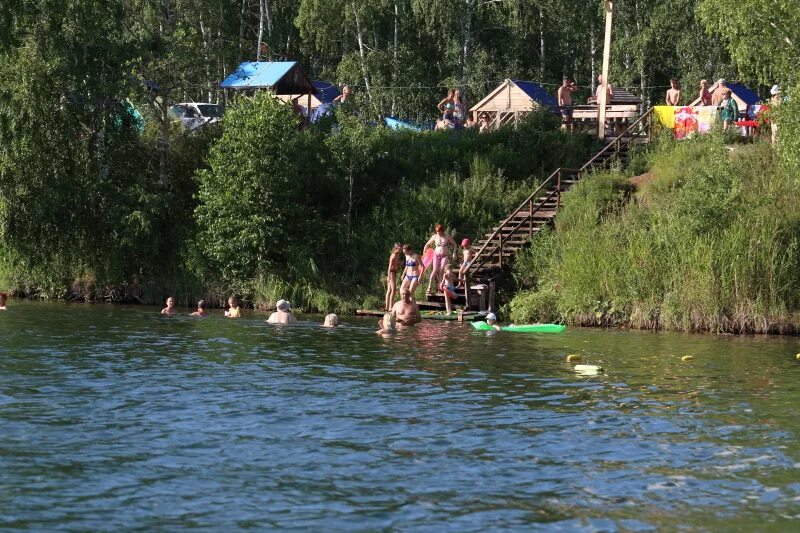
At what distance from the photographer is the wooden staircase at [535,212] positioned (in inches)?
1409

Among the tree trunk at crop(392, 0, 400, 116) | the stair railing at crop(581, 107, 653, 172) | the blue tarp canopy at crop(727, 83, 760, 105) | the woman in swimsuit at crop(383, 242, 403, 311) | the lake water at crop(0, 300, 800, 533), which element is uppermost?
the tree trunk at crop(392, 0, 400, 116)

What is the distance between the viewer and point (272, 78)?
152 feet

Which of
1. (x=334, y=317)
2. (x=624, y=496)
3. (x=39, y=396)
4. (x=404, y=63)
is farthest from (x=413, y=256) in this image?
(x=404, y=63)

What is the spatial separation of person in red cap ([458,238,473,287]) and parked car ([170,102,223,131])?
1268 centimetres

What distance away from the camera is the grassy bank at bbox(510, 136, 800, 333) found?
30609 millimetres

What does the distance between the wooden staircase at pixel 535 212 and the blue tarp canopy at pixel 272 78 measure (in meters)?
11.8

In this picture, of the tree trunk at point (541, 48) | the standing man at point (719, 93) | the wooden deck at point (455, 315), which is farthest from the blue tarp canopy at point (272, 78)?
the tree trunk at point (541, 48)

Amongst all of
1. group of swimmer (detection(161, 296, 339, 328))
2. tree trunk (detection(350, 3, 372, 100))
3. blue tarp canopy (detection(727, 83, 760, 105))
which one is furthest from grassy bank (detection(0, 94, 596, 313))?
tree trunk (detection(350, 3, 372, 100))

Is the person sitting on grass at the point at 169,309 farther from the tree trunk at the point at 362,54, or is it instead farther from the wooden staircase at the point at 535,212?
the tree trunk at the point at 362,54

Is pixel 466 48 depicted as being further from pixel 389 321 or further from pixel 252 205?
pixel 389 321

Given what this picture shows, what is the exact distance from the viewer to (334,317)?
3130 cm

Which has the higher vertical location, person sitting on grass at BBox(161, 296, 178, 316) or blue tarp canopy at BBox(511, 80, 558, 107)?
blue tarp canopy at BBox(511, 80, 558, 107)

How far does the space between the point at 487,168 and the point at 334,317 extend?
38.7 feet

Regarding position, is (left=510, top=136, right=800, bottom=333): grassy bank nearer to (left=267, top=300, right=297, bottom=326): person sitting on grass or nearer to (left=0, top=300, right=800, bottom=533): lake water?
(left=0, top=300, right=800, bottom=533): lake water
